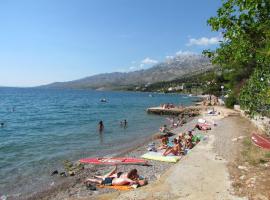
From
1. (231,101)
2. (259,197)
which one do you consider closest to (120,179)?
(259,197)

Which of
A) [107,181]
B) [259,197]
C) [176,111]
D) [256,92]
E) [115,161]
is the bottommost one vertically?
[115,161]

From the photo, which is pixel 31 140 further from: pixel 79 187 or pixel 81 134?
pixel 79 187

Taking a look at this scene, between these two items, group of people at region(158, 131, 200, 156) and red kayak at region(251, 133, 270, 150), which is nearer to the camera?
red kayak at region(251, 133, 270, 150)

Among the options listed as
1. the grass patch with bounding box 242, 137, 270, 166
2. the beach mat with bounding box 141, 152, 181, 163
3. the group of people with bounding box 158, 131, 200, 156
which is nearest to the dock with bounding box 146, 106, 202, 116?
the group of people with bounding box 158, 131, 200, 156

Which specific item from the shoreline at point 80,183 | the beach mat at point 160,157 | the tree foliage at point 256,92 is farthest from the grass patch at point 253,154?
the shoreline at point 80,183

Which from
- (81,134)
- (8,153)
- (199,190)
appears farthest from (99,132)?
(199,190)

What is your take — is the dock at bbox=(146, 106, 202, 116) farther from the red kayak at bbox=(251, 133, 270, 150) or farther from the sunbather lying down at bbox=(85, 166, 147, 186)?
the sunbather lying down at bbox=(85, 166, 147, 186)

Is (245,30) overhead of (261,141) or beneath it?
overhead

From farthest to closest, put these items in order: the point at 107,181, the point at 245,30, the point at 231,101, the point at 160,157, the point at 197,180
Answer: the point at 231,101 < the point at 160,157 < the point at 107,181 < the point at 197,180 < the point at 245,30

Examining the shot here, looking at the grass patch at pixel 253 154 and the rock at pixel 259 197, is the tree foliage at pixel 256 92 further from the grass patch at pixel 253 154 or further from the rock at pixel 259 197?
the rock at pixel 259 197

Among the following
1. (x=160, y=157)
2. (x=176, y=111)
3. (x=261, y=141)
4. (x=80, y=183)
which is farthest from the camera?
(x=176, y=111)

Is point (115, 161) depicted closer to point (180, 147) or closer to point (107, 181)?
point (107, 181)

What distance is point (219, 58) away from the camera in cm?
1048

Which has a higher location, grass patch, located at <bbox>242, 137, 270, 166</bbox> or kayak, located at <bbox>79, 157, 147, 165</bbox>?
grass patch, located at <bbox>242, 137, 270, 166</bbox>
